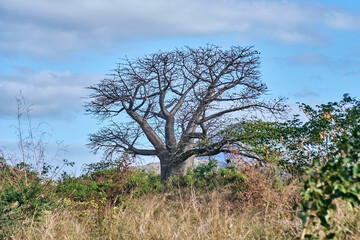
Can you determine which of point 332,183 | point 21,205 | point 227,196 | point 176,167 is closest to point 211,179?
point 227,196

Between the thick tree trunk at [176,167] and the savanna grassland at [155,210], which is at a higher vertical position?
the thick tree trunk at [176,167]

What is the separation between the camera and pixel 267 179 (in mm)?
11352

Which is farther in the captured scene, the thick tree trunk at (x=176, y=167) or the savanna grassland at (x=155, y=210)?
the thick tree trunk at (x=176, y=167)

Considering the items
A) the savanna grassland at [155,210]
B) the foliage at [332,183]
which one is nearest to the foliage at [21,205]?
the savanna grassland at [155,210]

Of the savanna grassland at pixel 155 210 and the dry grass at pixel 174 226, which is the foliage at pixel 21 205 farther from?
the dry grass at pixel 174 226

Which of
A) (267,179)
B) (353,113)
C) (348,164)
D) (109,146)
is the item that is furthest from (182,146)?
(348,164)

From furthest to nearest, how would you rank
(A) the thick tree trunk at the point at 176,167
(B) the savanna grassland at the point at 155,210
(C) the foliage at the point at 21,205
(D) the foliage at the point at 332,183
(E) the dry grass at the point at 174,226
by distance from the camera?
1. (A) the thick tree trunk at the point at 176,167
2. (C) the foliage at the point at 21,205
3. (B) the savanna grassland at the point at 155,210
4. (E) the dry grass at the point at 174,226
5. (D) the foliage at the point at 332,183

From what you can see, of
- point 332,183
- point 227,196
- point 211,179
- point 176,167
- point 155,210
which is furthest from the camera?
point 176,167

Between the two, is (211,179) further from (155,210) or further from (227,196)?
(155,210)

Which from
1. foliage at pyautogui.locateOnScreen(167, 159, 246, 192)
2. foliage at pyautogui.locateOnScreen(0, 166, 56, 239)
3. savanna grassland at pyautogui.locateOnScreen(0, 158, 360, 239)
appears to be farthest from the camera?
foliage at pyautogui.locateOnScreen(167, 159, 246, 192)

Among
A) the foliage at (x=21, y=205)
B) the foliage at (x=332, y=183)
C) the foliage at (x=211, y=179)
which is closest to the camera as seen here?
the foliage at (x=332, y=183)

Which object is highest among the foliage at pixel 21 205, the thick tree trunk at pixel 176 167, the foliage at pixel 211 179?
the thick tree trunk at pixel 176 167

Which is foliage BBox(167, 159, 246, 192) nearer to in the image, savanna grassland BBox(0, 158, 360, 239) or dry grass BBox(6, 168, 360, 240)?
savanna grassland BBox(0, 158, 360, 239)

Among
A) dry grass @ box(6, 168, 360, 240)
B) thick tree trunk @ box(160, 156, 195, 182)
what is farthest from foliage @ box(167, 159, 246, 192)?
thick tree trunk @ box(160, 156, 195, 182)
